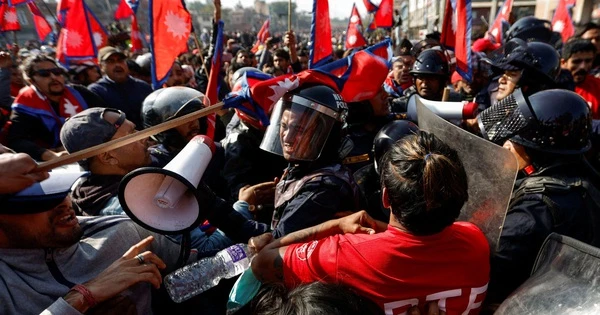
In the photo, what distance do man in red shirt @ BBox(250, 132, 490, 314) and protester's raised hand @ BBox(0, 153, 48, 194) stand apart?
3.49 ft

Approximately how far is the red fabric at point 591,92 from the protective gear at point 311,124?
12.2 feet

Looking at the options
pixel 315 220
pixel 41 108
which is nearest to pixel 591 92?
pixel 315 220

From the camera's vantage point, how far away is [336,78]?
2.54 metres

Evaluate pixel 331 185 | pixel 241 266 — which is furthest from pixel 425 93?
pixel 241 266

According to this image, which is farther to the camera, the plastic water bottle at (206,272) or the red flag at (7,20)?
the red flag at (7,20)

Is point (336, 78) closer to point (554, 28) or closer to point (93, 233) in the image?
point (93, 233)

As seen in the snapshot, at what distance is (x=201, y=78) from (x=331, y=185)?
20.2 ft

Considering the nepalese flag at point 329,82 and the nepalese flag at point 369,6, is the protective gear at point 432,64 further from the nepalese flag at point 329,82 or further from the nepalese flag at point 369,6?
the nepalese flag at point 369,6

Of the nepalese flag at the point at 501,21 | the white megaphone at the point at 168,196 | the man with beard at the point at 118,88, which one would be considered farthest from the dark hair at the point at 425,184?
the nepalese flag at the point at 501,21

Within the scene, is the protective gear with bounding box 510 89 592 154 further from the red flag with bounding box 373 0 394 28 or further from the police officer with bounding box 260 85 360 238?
the red flag with bounding box 373 0 394 28

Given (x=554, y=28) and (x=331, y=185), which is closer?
(x=331, y=185)

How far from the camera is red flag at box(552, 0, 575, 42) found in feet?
23.5

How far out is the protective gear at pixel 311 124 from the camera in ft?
6.97

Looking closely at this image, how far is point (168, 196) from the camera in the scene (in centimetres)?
170
